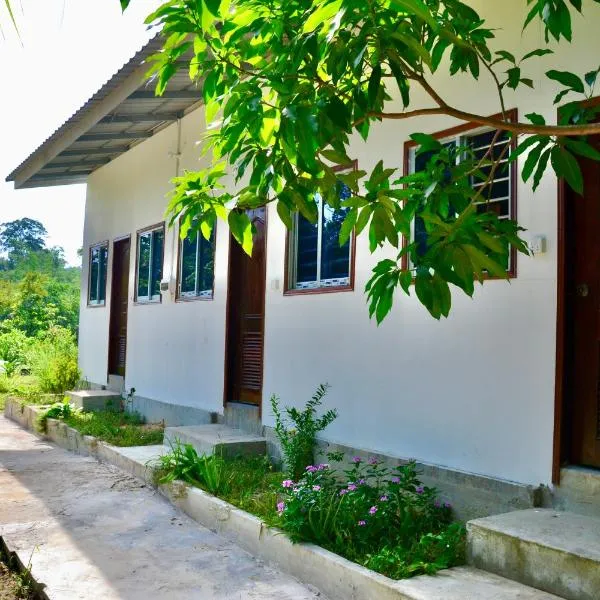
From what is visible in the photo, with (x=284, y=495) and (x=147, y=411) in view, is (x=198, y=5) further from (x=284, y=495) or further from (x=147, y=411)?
(x=147, y=411)

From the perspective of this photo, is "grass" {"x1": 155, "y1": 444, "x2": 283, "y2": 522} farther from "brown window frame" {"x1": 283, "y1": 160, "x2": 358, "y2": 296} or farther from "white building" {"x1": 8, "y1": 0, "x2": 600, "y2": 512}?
"brown window frame" {"x1": 283, "y1": 160, "x2": 358, "y2": 296}

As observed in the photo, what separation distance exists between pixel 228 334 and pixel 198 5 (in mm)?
5667

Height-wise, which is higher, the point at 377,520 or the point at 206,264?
the point at 206,264

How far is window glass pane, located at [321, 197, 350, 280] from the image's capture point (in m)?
5.85

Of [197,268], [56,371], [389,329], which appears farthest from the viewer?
[56,371]

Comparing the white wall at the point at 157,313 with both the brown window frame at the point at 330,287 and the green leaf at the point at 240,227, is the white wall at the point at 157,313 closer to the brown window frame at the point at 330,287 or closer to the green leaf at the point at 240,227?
the brown window frame at the point at 330,287

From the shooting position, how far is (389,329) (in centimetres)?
521

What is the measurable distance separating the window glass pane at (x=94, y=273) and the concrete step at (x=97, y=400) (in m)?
2.47

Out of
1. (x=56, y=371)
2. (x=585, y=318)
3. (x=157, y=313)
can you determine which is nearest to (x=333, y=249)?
(x=585, y=318)

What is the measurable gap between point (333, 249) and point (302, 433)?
1610 mm

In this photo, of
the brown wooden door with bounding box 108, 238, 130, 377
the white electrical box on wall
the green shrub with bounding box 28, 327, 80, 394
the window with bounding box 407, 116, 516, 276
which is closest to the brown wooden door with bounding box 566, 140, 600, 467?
the white electrical box on wall

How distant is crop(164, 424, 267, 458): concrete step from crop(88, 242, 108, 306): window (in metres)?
5.45

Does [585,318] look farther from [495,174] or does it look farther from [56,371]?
[56,371]

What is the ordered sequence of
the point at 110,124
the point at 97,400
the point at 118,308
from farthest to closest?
the point at 118,308 < the point at 97,400 < the point at 110,124
